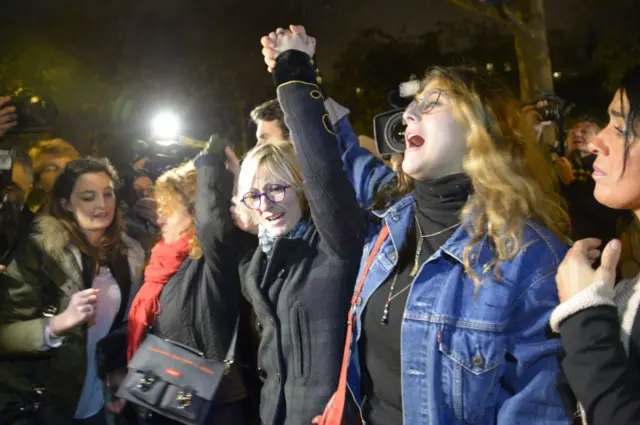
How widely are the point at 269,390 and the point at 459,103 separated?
1.37 meters

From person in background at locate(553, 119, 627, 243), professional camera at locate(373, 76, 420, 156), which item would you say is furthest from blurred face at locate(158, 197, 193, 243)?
person in background at locate(553, 119, 627, 243)

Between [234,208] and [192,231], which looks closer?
[234,208]

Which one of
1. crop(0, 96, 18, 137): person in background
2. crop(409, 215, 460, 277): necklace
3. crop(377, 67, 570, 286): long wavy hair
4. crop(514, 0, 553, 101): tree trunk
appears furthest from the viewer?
crop(514, 0, 553, 101): tree trunk

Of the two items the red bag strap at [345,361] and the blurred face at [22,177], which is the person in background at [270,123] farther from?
the blurred face at [22,177]

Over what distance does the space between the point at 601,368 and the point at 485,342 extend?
33 cm

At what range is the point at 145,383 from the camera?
9.98ft

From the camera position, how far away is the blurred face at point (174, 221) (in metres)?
3.46

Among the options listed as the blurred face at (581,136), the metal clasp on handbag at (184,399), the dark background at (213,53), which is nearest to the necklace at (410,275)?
the metal clasp on handbag at (184,399)

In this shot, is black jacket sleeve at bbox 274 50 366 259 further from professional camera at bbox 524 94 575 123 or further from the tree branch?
the tree branch

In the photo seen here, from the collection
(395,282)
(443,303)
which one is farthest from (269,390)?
(443,303)

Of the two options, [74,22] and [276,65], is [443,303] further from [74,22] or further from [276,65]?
[74,22]

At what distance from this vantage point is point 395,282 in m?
1.97

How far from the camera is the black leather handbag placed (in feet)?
9.59

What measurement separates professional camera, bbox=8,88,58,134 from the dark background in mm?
7065
